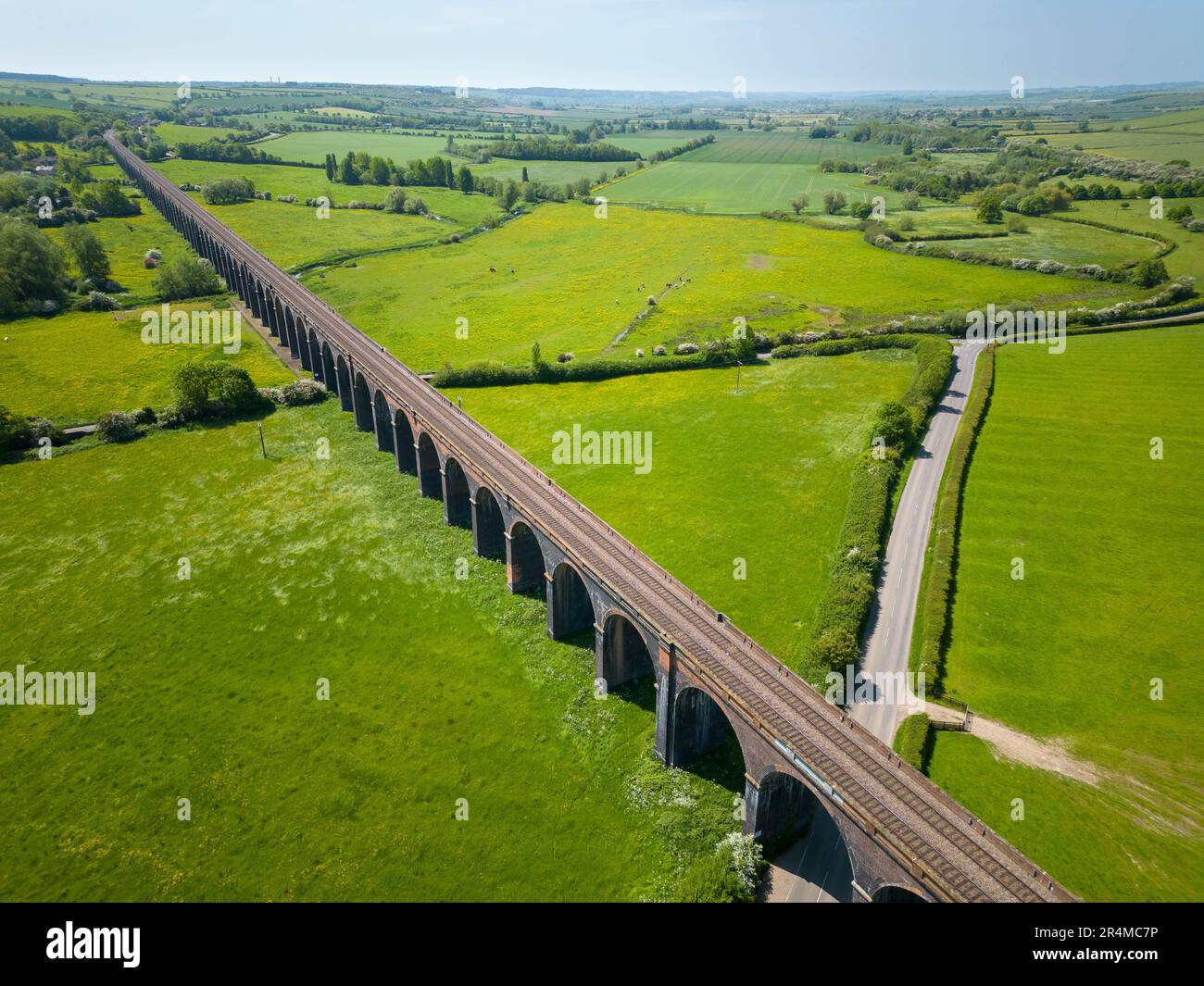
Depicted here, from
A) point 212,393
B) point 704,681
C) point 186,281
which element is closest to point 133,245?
point 186,281

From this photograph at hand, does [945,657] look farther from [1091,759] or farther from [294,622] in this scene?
[294,622]

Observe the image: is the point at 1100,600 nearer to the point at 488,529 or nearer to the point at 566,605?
the point at 566,605

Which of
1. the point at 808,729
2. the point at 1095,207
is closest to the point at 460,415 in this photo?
the point at 808,729

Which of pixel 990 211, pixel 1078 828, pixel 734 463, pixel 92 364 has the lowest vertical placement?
pixel 1078 828

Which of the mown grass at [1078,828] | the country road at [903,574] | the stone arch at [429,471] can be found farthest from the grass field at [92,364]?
the mown grass at [1078,828]

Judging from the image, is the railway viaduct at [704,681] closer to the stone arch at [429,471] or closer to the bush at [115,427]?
the stone arch at [429,471]

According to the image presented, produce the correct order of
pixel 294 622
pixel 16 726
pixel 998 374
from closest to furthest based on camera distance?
pixel 16 726, pixel 294 622, pixel 998 374
